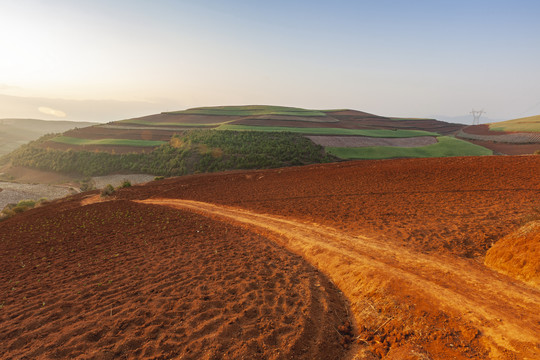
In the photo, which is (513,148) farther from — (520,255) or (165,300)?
(165,300)

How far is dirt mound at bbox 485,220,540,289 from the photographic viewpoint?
7.82m

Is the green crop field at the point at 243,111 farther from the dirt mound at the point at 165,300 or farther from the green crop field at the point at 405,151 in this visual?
the dirt mound at the point at 165,300

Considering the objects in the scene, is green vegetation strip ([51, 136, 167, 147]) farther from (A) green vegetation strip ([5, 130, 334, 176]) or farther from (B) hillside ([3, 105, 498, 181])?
(A) green vegetation strip ([5, 130, 334, 176])

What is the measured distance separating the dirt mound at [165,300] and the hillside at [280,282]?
1.8 inches

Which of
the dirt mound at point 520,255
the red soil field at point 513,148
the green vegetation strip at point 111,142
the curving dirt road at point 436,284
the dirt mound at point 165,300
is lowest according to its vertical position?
the dirt mound at point 165,300

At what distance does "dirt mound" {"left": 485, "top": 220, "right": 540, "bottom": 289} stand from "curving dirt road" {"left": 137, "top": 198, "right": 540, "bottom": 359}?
404 mm

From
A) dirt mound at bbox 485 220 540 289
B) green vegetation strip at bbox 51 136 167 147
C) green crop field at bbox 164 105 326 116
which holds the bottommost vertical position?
dirt mound at bbox 485 220 540 289

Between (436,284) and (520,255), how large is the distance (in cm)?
310

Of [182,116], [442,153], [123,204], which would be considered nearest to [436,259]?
[123,204]

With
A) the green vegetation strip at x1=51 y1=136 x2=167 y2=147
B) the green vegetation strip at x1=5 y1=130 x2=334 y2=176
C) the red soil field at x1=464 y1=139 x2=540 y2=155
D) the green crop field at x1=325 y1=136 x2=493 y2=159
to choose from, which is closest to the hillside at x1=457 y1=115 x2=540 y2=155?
the red soil field at x1=464 y1=139 x2=540 y2=155

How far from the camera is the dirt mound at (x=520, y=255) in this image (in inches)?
308

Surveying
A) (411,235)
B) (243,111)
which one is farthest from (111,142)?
(411,235)

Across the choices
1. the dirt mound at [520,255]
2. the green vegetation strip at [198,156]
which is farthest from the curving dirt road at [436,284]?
the green vegetation strip at [198,156]

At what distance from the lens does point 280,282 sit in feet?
29.0
